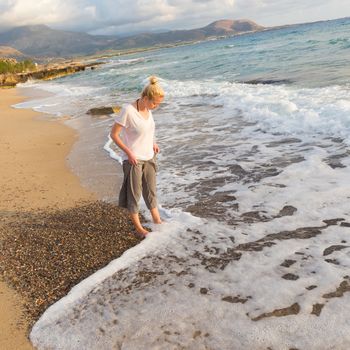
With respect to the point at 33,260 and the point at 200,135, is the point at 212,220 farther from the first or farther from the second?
the point at 200,135

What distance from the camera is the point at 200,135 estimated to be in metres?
10.1

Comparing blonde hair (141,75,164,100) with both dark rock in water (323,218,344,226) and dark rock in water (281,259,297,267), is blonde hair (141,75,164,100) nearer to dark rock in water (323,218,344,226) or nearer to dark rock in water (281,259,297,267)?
dark rock in water (281,259,297,267)

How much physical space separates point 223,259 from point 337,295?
1.19m

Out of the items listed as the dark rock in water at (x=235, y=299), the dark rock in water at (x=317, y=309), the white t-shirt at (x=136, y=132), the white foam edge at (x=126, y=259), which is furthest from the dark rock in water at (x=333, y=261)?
the white t-shirt at (x=136, y=132)

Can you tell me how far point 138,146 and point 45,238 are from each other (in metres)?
1.63

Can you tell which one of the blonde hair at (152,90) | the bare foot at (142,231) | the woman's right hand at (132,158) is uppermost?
the blonde hair at (152,90)

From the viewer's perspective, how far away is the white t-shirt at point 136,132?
460cm

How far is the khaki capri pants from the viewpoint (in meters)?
4.89

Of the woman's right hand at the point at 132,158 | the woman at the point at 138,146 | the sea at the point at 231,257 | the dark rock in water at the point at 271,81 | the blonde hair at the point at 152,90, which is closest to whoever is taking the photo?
the sea at the point at 231,257

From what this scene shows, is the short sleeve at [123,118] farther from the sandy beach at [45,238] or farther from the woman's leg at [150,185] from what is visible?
the sandy beach at [45,238]

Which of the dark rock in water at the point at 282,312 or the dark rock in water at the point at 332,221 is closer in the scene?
the dark rock in water at the point at 282,312

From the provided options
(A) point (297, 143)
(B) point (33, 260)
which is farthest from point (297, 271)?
(A) point (297, 143)

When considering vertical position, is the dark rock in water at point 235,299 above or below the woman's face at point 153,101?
below

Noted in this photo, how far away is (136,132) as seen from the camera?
15.6 feet
